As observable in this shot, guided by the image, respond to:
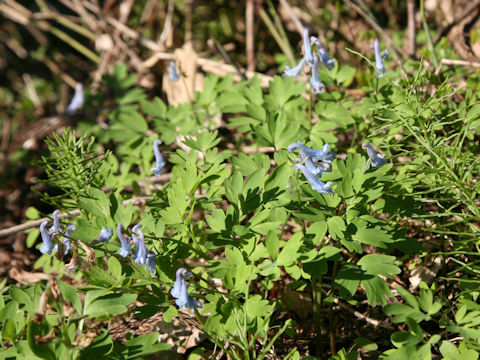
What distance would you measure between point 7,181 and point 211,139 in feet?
8.61

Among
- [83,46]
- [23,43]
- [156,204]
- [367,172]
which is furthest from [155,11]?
[367,172]

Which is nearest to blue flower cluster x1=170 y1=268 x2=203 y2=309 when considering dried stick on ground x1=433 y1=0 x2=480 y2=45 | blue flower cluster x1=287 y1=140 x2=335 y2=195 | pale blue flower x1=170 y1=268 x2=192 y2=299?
pale blue flower x1=170 y1=268 x2=192 y2=299

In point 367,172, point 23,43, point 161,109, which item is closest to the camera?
point 367,172

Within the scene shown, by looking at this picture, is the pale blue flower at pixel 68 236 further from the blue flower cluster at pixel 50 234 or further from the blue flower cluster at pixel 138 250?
the blue flower cluster at pixel 138 250

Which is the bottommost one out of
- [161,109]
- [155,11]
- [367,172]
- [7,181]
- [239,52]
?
[7,181]

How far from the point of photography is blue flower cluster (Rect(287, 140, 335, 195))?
71.9 inches

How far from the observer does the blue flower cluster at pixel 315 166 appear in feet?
5.99

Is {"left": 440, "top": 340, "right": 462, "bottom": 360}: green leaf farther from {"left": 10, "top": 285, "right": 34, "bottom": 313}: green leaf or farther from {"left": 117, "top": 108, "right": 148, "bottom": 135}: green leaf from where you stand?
{"left": 117, "top": 108, "right": 148, "bottom": 135}: green leaf

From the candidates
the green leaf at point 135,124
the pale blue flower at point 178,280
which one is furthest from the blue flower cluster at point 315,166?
the green leaf at point 135,124

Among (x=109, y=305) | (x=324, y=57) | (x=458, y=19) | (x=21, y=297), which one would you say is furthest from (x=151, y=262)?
(x=458, y=19)

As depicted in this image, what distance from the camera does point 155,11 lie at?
5.06m

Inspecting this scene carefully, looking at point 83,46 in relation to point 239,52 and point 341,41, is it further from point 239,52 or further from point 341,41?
point 341,41

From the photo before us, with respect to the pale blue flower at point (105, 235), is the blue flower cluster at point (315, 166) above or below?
above

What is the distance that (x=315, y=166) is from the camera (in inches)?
73.7
